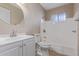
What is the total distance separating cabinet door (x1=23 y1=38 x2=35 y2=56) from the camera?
1536 mm

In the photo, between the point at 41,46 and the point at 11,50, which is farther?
the point at 41,46

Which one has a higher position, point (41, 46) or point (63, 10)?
point (63, 10)

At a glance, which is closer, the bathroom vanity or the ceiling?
the bathroom vanity

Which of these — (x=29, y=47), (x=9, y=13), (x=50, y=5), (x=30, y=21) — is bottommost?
(x=29, y=47)

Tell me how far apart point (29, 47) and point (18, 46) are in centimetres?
23

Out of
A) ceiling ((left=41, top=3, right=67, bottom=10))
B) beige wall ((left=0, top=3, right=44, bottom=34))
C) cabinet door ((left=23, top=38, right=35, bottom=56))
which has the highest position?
ceiling ((left=41, top=3, right=67, bottom=10))

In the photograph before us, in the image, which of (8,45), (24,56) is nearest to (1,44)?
(8,45)

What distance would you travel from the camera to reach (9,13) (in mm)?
1536

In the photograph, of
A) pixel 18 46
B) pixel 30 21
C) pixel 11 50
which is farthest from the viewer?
pixel 30 21

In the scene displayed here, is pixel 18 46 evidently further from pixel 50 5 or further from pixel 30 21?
pixel 50 5

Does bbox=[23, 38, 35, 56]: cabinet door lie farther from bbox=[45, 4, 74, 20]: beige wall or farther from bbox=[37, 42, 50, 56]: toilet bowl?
bbox=[45, 4, 74, 20]: beige wall

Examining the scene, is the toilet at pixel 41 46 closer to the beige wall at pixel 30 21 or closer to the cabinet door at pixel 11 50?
the beige wall at pixel 30 21

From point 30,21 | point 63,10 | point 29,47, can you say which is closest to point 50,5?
point 63,10

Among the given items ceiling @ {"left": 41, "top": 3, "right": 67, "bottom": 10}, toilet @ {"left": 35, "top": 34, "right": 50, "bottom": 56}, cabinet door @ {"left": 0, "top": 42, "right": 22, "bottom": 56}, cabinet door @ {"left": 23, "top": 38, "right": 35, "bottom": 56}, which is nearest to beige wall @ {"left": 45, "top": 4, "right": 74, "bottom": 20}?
ceiling @ {"left": 41, "top": 3, "right": 67, "bottom": 10}
